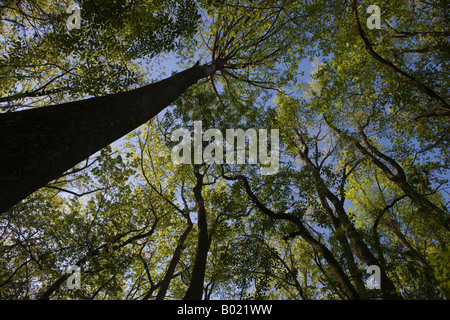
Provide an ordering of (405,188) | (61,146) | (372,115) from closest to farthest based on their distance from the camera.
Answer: (61,146), (405,188), (372,115)

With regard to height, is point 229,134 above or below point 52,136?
above

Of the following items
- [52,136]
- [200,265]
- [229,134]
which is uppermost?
[229,134]

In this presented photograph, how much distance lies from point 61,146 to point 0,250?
11159 mm

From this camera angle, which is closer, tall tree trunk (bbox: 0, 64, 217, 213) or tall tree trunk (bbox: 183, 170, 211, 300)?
tall tree trunk (bbox: 0, 64, 217, 213)

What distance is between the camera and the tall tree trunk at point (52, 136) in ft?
7.55

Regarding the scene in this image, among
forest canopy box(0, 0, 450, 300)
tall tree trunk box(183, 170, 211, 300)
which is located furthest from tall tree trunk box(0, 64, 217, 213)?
tall tree trunk box(183, 170, 211, 300)

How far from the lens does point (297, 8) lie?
10.2m

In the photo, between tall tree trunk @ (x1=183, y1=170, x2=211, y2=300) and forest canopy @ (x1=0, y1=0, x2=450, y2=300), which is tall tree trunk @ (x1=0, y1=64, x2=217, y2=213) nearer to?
forest canopy @ (x1=0, y1=0, x2=450, y2=300)

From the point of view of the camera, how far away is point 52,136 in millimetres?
2781

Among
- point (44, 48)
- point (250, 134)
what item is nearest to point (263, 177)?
point (250, 134)

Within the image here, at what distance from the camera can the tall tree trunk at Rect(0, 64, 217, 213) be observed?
90.6 inches

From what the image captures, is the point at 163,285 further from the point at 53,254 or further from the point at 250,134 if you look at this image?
the point at 250,134

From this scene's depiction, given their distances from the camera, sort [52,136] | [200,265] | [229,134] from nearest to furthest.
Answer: [52,136] < [200,265] < [229,134]

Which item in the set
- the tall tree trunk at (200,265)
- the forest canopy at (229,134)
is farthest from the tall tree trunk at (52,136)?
the tall tree trunk at (200,265)
